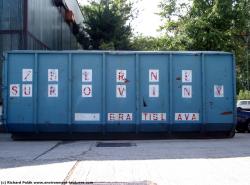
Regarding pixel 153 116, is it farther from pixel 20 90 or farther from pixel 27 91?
pixel 20 90

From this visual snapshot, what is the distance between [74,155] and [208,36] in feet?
73.1

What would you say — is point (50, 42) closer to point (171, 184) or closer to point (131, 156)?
point (131, 156)

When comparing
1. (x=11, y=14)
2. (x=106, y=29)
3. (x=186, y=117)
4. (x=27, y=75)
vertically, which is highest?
(x=106, y=29)

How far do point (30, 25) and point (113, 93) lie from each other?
7.23 meters

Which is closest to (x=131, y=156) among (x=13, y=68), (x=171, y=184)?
(x=171, y=184)

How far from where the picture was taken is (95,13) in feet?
127

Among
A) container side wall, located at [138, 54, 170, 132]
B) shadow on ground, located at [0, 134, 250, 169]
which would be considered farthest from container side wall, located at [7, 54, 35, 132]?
container side wall, located at [138, 54, 170, 132]

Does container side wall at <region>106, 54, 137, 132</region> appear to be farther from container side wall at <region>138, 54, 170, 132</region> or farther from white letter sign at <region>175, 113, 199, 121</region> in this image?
white letter sign at <region>175, 113, 199, 121</region>

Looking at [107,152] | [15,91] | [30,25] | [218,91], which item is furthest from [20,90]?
[218,91]

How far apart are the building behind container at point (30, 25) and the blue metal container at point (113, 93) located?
16.9ft

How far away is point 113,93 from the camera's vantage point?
18.3 metres

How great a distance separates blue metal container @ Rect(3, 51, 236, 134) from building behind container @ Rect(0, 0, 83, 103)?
514cm

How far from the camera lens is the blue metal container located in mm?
18109

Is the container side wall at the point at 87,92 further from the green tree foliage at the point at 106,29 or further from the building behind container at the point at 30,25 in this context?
the green tree foliage at the point at 106,29
